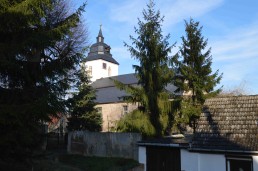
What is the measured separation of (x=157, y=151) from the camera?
1709 cm

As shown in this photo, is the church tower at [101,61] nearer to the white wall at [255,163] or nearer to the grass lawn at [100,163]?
the grass lawn at [100,163]

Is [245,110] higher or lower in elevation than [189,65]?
lower

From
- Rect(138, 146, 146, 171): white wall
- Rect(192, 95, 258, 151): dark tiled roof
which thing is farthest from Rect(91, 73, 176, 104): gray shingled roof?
Rect(192, 95, 258, 151): dark tiled roof

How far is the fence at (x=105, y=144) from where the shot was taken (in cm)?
2123

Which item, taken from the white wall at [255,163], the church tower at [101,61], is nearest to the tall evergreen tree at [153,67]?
the white wall at [255,163]

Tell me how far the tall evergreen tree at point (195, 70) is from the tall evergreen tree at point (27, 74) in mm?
11511

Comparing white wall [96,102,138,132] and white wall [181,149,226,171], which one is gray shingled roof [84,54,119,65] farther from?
white wall [181,149,226,171]

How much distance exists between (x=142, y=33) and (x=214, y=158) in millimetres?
10301

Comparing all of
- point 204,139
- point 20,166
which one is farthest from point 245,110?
point 20,166

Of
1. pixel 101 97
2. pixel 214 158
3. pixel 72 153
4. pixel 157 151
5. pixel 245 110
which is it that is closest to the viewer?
pixel 214 158

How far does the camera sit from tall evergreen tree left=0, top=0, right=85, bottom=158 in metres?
10.0

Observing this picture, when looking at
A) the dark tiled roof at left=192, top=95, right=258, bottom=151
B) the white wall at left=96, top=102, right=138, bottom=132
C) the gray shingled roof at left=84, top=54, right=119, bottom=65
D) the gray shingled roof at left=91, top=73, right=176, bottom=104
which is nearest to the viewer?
the dark tiled roof at left=192, top=95, right=258, bottom=151

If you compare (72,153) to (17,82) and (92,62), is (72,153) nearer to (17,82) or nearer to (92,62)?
(17,82)

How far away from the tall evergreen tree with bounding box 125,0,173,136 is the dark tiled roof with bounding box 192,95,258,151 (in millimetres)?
4217
